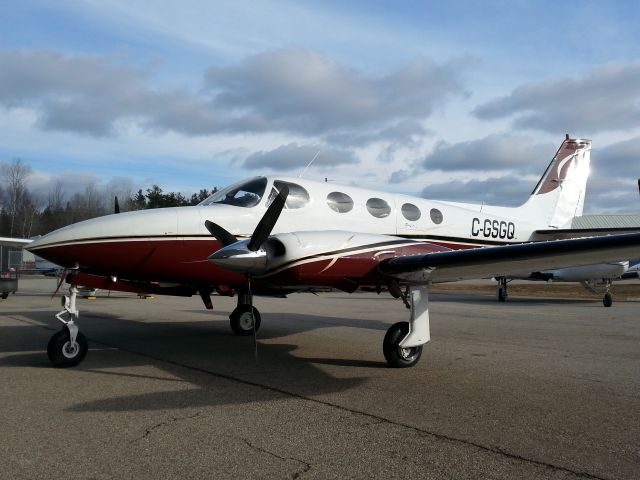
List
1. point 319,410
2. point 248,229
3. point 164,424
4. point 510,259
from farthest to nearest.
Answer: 1. point 248,229
2. point 510,259
3. point 319,410
4. point 164,424

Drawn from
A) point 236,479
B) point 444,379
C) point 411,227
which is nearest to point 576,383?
point 444,379

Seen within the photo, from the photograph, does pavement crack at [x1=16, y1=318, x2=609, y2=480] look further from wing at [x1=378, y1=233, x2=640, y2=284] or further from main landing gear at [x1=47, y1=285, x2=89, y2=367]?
wing at [x1=378, y1=233, x2=640, y2=284]

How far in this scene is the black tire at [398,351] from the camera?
788 centimetres

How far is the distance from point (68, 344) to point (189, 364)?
5.63ft

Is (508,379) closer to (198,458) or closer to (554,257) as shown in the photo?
(554,257)

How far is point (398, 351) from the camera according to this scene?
788 cm

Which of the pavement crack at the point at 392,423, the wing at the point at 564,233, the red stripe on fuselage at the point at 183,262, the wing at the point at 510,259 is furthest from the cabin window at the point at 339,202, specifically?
the wing at the point at 564,233

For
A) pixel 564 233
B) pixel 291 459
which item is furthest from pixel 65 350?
pixel 564 233

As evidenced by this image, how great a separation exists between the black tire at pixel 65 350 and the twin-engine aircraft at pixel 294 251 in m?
0.01

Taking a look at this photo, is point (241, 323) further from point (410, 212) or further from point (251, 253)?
point (251, 253)

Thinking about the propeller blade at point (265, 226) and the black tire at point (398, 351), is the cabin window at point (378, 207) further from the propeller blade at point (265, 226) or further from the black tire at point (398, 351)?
the propeller blade at point (265, 226)

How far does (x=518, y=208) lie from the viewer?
13719mm

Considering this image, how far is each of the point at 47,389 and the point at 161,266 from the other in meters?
2.25

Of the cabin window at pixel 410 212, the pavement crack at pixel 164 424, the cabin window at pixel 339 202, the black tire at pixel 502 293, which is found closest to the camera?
the pavement crack at pixel 164 424
